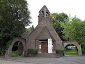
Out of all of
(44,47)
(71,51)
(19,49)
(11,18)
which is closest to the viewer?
(11,18)

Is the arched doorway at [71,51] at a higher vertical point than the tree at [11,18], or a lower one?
lower

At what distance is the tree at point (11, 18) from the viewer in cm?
2369

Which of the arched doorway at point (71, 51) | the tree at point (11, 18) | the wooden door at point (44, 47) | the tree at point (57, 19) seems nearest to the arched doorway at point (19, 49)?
the tree at point (11, 18)

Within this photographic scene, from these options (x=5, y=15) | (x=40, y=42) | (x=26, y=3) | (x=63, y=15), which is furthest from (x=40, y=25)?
(x=63, y=15)

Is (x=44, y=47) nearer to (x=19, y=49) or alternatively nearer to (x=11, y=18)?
(x=11, y=18)

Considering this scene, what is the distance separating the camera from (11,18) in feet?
82.3

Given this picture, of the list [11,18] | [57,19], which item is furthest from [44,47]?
[57,19]

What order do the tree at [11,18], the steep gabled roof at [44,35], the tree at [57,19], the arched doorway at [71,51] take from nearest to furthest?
the tree at [11,18]
the steep gabled roof at [44,35]
the arched doorway at [71,51]
the tree at [57,19]

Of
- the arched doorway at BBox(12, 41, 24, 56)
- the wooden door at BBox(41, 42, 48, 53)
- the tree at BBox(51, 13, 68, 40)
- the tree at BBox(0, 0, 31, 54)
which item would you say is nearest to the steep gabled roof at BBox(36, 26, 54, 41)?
the wooden door at BBox(41, 42, 48, 53)

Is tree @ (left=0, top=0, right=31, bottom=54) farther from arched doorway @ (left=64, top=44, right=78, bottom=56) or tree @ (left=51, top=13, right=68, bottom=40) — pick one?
tree @ (left=51, top=13, right=68, bottom=40)

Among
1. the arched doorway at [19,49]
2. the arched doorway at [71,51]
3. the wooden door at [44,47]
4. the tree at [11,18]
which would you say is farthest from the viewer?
the arched doorway at [71,51]

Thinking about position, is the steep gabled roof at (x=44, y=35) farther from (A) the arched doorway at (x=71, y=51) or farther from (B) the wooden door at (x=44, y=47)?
(A) the arched doorway at (x=71, y=51)

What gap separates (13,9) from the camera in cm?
2453

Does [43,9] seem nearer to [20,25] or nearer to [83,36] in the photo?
[20,25]
